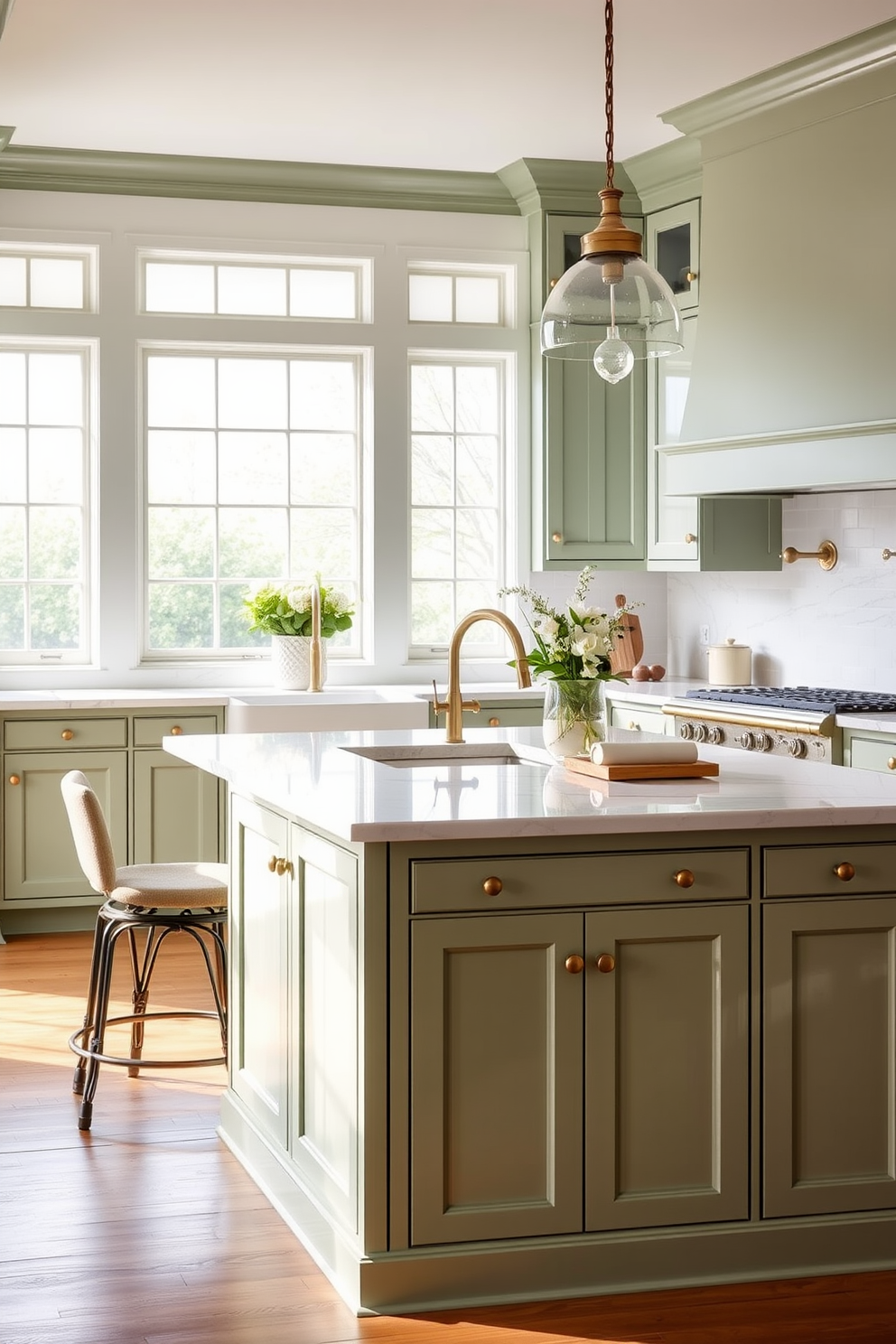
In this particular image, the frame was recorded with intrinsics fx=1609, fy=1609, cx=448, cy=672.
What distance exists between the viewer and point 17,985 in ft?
16.9

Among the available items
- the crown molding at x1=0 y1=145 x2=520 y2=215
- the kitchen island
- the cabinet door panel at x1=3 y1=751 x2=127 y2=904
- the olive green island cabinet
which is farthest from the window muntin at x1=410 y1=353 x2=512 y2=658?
the kitchen island

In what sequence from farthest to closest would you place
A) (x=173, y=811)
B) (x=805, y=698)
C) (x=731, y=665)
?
1. (x=731, y=665)
2. (x=173, y=811)
3. (x=805, y=698)

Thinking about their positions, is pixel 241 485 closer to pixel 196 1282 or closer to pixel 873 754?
pixel 873 754

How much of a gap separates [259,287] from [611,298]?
3675mm

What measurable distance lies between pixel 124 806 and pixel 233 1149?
2.39m

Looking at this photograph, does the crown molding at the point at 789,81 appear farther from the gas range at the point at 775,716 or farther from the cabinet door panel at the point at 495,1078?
the cabinet door panel at the point at 495,1078

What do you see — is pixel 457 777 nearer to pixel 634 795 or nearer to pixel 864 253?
pixel 634 795

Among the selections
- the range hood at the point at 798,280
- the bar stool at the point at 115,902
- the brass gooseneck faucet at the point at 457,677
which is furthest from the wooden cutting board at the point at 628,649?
the bar stool at the point at 115,902

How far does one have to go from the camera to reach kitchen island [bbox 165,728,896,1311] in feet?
9.06

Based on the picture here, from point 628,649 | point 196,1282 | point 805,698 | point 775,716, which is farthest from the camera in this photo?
point 628,649

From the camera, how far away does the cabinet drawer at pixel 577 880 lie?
9.07 feet

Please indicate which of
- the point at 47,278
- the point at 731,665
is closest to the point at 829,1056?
the point at 731,665

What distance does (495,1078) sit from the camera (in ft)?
9.22

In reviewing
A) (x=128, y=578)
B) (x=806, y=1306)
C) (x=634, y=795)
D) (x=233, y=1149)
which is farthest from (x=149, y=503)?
(x=806, y=1306)
